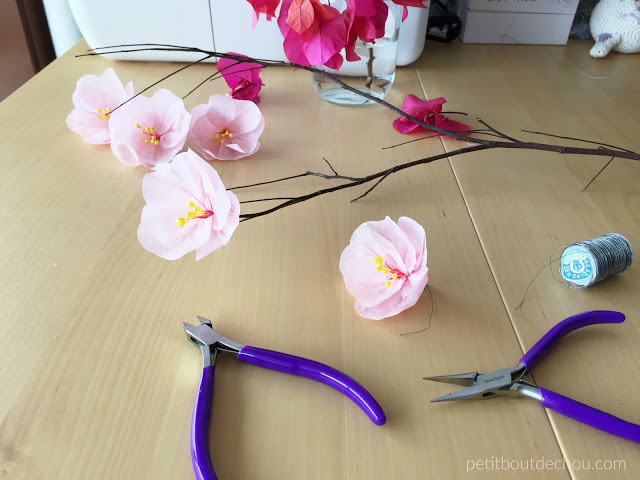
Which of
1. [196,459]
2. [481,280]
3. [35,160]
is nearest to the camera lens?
[196,459]

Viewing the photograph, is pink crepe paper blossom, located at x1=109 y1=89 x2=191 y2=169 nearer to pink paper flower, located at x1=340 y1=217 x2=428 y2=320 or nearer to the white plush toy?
pink paper flower, located at x1=340 y1=217 x2=428 y2=320

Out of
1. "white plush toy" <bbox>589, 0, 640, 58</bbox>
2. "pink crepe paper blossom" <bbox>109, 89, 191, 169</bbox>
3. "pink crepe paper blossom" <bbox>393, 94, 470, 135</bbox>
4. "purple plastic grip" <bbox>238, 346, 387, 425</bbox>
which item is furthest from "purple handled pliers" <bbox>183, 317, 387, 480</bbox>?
"white plush toy" <bbox>589, 0, 640, 58</bbox>

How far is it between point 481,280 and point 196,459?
252 millimetres

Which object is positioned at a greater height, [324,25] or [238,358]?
[324,25]

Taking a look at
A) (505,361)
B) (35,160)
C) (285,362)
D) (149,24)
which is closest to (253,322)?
(285,362)

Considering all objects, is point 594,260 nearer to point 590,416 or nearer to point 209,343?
→ point 590,416

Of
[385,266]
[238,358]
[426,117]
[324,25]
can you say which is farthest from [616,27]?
[238,358]

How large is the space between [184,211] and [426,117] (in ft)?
1.07

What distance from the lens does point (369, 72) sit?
671 mm

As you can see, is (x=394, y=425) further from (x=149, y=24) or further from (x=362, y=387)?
(x=149, y=24)

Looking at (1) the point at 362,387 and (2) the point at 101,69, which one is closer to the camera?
(1) the point at 362,387

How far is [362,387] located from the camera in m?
0.34

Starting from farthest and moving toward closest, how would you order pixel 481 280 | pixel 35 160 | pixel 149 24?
1. pixel 149 24
2. pixel 35 160
3. pixel 481 280

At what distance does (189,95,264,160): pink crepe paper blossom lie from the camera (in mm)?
553
